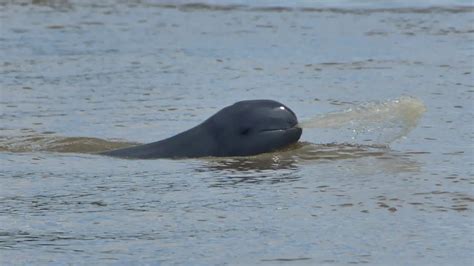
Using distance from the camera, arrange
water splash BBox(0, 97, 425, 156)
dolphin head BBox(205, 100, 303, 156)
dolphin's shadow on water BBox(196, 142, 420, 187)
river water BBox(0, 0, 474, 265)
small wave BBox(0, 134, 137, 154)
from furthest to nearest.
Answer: small wave BBox(0, 134, 137, 154) < water splash BBox(0, 97, 425, 156) < dolphin head BBox(205, 100, 303, 156) < dolphin's shadow on water BBox(196, 142, 420, 187) < river water BBox(0, 0, 474, 265)

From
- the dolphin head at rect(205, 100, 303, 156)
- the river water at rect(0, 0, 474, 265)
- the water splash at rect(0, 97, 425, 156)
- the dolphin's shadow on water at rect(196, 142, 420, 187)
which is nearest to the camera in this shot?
the river water at rect(0, 0, 474, 265)

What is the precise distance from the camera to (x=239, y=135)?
767 cm

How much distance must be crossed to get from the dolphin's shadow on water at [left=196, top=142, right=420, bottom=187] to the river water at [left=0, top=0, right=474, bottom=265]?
2cm

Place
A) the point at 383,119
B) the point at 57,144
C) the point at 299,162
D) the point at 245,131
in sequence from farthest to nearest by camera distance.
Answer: the point at 57,144 → the point at 383,119 → the point at 245,131 → the point at 299,162

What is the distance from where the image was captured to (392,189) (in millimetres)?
6715

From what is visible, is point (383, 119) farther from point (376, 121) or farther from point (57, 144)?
point (57, 144)

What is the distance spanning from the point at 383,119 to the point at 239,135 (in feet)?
2.83

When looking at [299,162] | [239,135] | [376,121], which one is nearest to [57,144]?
[239,135]

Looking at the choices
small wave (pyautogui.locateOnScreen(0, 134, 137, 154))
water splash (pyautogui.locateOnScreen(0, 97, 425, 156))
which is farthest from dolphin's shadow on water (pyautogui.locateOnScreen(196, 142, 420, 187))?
small wave (pyautogui.locateOnScreen(0, 134, 137, 154))

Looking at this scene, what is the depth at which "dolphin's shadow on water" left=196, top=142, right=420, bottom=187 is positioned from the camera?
7133 millimetres

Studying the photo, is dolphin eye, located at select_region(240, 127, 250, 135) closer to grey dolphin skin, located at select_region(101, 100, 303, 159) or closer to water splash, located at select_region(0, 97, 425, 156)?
grey dolphin skin, located at select_region(101, 100, 303, 159)

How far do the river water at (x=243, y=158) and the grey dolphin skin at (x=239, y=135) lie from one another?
0.27 ft

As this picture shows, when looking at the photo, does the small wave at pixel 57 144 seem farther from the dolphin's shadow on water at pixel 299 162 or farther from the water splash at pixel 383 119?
the water splash at pixel 383 119

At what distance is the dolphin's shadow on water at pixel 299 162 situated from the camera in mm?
7133
